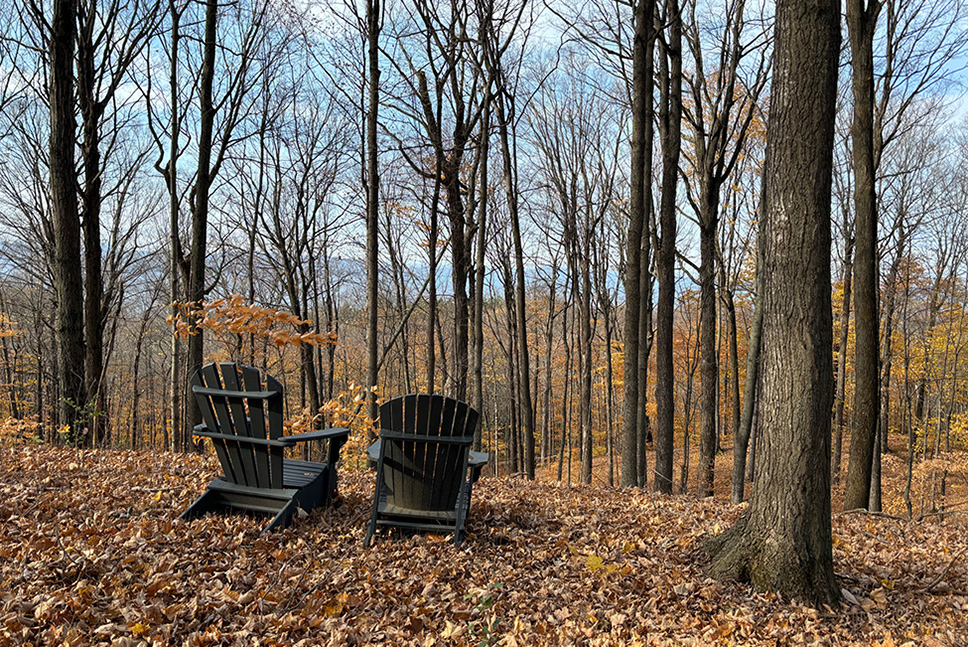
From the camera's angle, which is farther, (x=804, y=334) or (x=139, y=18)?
(x=139, y=18)

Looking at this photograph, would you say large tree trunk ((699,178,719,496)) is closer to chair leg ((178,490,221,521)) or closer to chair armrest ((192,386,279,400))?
chair armrest ((192,386,279,400))

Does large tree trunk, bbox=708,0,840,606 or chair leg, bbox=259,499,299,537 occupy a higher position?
large tree trunk, bbox=708,0,840,606

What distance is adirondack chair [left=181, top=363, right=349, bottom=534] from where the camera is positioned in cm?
370

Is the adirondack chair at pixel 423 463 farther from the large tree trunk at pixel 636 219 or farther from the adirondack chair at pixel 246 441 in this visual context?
the large tree trunk at pixel 636 219

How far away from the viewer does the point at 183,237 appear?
15172 millimetres

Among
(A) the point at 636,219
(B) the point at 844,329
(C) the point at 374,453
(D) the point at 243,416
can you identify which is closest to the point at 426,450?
(C) the point at 374,453

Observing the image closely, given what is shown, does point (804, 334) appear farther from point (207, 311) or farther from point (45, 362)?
point (45, 362)

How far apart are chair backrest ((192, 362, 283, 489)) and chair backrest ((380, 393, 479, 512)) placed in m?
0.72

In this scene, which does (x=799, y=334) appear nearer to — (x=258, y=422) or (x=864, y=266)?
(x=258, y=422)

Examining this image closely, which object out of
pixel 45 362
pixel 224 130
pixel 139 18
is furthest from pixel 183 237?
pixel 45 362

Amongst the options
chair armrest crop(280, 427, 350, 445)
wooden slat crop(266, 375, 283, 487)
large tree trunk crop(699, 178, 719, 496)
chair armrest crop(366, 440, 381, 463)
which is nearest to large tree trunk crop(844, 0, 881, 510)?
large tree trunk crop(699, 178, 719, 496)

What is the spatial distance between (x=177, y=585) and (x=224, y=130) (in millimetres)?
10256

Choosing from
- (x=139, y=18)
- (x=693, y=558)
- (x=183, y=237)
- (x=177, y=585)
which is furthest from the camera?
(x=183, y=237)

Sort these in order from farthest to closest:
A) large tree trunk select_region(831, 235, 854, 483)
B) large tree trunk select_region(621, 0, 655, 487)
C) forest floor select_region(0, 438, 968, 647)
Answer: large tree trunk select_region(831, 235, 854, 483) → large tree trunk select_region(621, 0, 655, 487) → forest floor select_region(0, 438, 968, 647)
